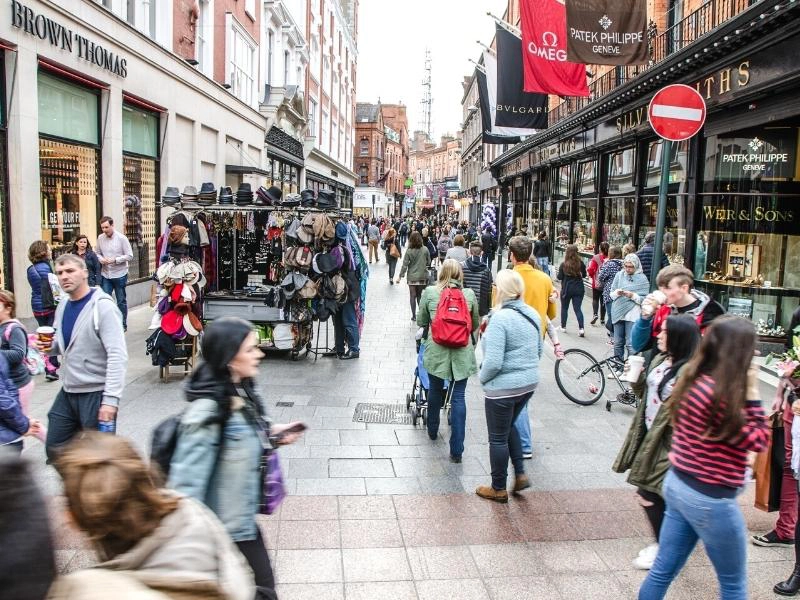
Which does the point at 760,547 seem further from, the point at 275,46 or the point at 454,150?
the point at 454,150

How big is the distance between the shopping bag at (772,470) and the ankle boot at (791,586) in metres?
0.65

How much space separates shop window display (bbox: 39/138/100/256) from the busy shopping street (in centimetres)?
6

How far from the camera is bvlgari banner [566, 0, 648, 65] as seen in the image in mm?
10477

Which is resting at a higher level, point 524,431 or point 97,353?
point 97,353

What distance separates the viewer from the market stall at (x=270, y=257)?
32.8 feet

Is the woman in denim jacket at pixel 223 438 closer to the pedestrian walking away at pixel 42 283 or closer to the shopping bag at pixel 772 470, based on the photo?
the shopping bag at pixel 772 470

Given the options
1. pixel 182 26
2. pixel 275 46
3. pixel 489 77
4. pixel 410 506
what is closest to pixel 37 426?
pixel 410 506

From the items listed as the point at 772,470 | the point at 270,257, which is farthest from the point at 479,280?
the point at 772,470

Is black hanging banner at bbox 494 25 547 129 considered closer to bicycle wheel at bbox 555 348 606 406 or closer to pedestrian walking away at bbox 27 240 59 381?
bicycle wheel at bbox 555 348 606 406

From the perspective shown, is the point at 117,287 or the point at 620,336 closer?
the point at 620,336

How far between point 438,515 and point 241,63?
21255 mm

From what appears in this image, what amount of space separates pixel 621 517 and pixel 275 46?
1059 inches

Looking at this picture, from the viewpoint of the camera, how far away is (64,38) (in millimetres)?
12086

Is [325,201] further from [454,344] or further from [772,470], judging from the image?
[772,470]
